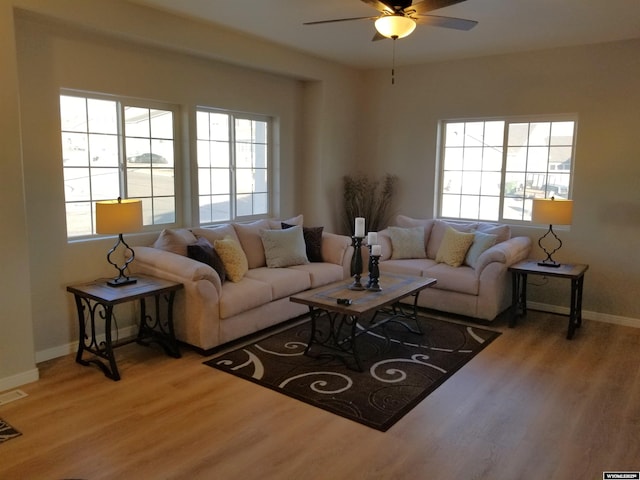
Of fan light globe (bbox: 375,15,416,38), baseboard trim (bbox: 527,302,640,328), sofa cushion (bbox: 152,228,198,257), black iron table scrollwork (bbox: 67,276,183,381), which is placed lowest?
baseboard trim (bbox: 527,302,640,328)

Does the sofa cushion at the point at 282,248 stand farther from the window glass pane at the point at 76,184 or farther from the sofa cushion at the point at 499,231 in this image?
the sofa cushion at the point at 499,231

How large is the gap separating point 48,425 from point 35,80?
247 centimetres

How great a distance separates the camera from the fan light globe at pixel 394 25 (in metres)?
3.26

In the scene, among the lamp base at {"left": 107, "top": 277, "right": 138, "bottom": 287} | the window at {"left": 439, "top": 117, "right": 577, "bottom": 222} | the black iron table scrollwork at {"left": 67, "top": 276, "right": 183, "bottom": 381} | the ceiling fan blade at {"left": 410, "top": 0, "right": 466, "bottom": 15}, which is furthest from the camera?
the window at {"left": 439, "top": 117, "right": 577, "bottom": 222}

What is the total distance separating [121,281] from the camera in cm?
A: 390

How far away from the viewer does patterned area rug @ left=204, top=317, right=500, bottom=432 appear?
3.27 metres

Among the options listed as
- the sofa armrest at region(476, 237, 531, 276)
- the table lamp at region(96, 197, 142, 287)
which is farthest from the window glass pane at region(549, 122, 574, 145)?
the table lamp at region(96, 197, 142, 287)

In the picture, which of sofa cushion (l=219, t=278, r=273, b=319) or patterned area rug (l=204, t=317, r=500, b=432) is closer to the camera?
patterned area rug (l=204, t=317, r=500, b=432)

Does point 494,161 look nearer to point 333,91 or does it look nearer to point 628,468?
point 333,91

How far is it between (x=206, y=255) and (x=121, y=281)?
28.3 inches

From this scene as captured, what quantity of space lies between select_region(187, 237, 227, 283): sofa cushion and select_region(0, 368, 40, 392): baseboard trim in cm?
144

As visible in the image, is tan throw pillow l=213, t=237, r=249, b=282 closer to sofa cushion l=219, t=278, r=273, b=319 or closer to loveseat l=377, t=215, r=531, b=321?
sofa cushion l=219, t=278, r=273, b=319

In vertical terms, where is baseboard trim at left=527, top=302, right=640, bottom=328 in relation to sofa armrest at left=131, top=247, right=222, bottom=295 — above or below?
below

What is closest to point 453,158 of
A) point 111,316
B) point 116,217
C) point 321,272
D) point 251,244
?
point 321,272
